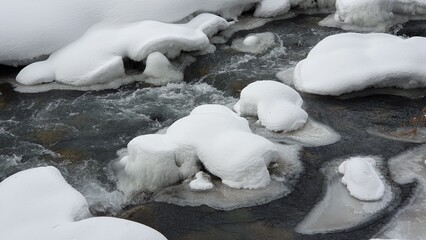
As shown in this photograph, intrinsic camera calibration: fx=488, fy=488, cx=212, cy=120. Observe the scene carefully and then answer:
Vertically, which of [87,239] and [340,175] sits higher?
[87,239]

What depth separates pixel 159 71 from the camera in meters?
12.1

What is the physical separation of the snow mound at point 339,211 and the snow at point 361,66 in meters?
3.40

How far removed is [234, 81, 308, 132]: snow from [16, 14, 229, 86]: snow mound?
10.2 ft

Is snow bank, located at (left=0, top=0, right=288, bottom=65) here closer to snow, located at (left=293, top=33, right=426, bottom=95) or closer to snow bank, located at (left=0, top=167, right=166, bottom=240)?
snow, located at (left=293, top=33, right=426, bottom=95)

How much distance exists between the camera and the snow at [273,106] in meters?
9.52

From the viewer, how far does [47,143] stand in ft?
31.4

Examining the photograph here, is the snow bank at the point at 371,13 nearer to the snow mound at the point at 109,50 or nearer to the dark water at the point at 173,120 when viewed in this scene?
the dark water at the point at 173,120

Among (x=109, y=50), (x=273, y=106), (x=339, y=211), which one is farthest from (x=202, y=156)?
(x=109, y=50)

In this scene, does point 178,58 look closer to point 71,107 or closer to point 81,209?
point 71,107

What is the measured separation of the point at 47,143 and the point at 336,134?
18.5 feet

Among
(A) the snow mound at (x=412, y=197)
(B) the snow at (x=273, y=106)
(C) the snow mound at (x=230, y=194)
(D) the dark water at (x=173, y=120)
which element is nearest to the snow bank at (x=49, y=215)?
(D) the dark water at (x=173, y=120)

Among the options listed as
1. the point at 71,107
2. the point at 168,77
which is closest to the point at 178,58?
the point at 168,77

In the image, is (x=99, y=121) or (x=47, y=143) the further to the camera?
(x=99, y=121)

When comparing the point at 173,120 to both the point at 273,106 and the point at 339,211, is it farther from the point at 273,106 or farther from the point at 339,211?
the point at 339,211
